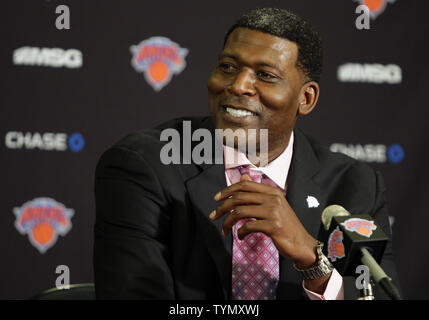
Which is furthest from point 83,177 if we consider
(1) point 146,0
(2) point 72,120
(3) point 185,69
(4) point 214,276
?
(4) point 214,276

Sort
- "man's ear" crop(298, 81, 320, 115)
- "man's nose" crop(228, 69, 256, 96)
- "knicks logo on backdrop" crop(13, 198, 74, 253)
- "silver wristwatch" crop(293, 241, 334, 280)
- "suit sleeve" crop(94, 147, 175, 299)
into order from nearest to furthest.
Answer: "silver wristwatch" crop(293, 241, 334, 280)
"suit sleeve" crop(94, 147, 175, 299)
"man's nose" crop(228, 69, 256, 96)
"man's ear" crop(298, 81, 320, 115)
"knicks logo on backdrop" crop(13, 198, 74, 253)

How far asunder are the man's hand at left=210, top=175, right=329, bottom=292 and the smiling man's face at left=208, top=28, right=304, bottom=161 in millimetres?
471

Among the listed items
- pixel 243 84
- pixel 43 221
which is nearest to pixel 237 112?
pixel 243 84

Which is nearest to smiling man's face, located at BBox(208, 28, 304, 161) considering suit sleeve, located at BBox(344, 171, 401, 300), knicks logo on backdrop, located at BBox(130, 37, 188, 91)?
suit sleeve, located at BBox(344, 171, 401, 300)

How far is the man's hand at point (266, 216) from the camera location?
1587 mm

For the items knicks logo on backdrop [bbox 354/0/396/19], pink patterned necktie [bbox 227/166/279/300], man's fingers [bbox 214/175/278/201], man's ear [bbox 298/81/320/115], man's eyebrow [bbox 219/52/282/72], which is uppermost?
knicks logo on backdrop [bbox 354/0/396/19]

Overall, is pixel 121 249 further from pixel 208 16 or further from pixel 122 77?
pixel 208 16

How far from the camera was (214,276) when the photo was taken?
193 centimetres

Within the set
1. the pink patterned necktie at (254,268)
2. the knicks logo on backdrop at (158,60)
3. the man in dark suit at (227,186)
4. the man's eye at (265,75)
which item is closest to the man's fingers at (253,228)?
the man in dark suit at (227,186)

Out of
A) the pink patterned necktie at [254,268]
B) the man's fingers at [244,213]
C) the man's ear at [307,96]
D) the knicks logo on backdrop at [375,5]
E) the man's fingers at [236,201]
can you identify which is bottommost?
the pink patterned necktie at [254,268]

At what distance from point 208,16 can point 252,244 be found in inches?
68.3

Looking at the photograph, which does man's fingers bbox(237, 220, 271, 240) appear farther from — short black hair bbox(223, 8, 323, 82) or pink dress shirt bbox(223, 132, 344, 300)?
short black hair bbox(223, 8, 323, 82)

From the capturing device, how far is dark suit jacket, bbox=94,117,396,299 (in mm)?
1857

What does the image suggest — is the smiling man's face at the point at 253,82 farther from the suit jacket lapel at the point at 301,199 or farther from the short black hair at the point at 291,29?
the suit jacket lapel at the point at 301,199
